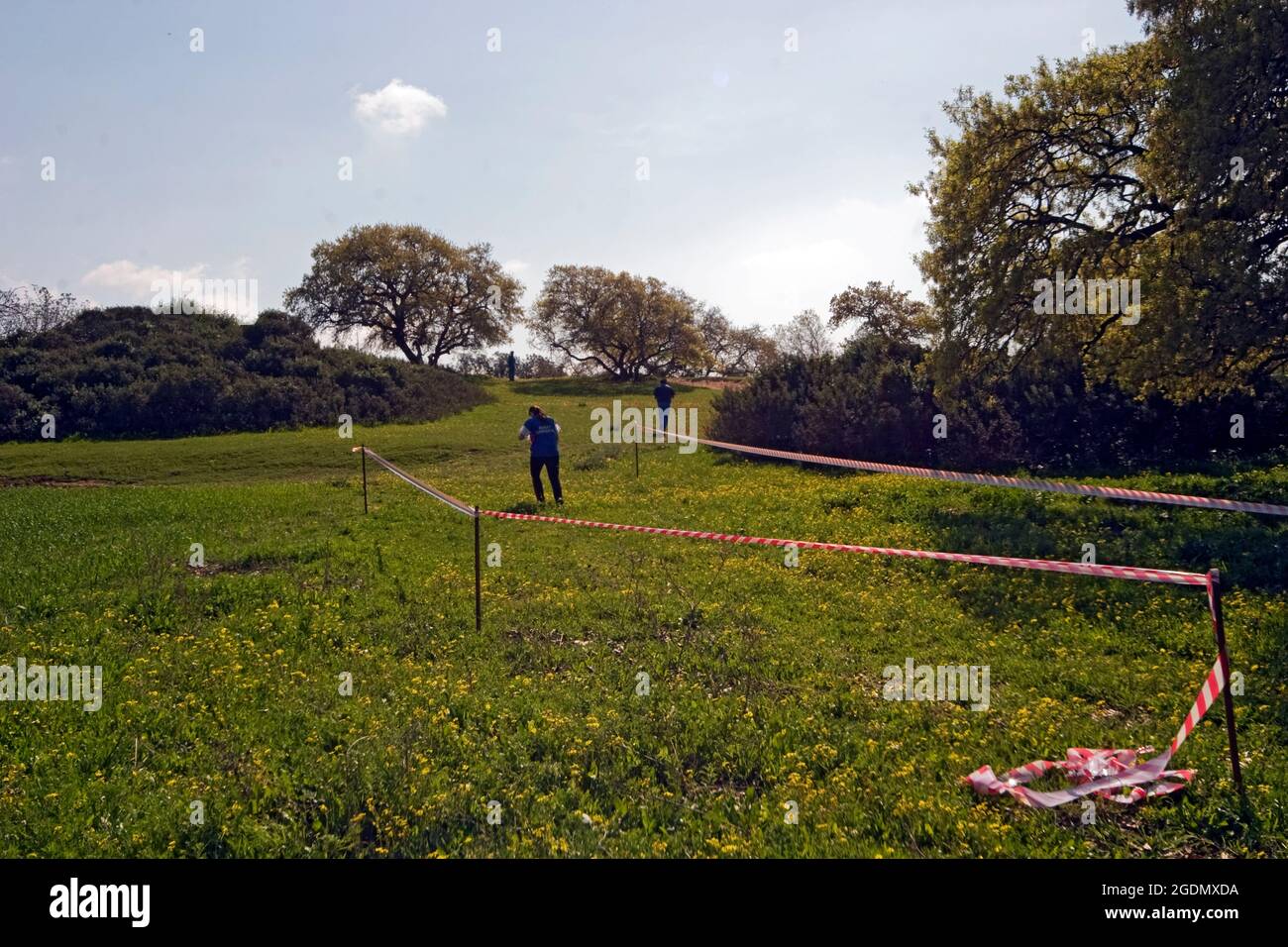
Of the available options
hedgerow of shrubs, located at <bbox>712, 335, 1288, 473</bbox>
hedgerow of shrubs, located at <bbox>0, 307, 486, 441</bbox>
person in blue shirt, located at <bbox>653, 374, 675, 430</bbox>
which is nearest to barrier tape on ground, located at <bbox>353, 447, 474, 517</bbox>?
hedgerow of shrubs, located at <bbox>712, 335, 1288, 473</bbox>

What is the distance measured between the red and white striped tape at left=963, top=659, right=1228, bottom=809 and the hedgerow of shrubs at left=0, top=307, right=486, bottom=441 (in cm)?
3024

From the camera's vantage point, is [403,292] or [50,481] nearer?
[50,481]

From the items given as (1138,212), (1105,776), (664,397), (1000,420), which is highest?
(1138,212)

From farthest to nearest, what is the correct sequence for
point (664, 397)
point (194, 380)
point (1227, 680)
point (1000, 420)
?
point (194, 380) → point (664, 397) → point (1000, 420) → point (1227, 680)

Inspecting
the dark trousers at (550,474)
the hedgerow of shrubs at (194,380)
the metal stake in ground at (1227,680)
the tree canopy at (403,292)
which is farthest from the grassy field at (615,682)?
the tree canopy at (403,292)

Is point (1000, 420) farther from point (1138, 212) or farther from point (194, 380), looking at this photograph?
point (194, 380)

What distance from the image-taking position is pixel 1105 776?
16.7 feet

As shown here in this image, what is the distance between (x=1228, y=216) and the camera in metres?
13.2

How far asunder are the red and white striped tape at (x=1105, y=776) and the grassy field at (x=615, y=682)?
0.13 m

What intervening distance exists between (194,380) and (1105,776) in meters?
33.3

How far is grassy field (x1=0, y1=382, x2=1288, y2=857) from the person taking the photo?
467cm

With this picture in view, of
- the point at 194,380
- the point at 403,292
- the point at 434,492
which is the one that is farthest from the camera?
the point at 403,292

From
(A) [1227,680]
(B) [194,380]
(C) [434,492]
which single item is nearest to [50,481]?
(B) [194,380]
